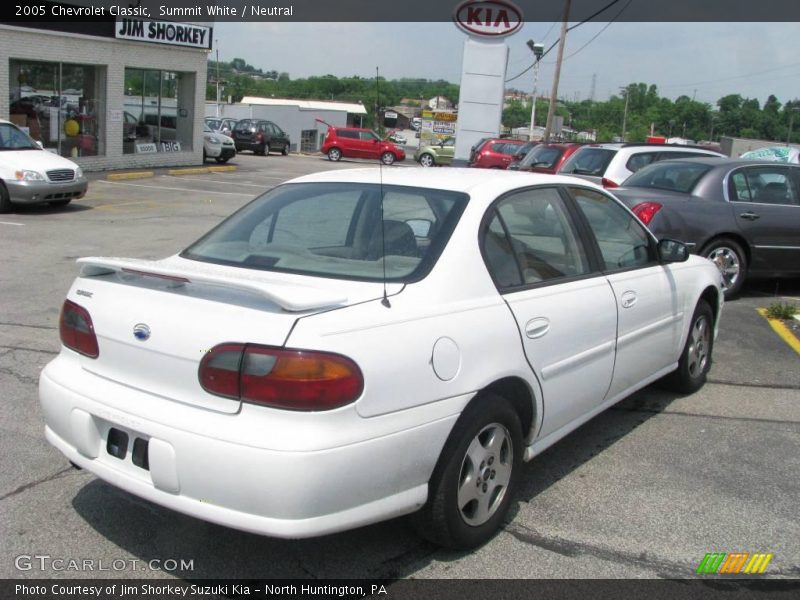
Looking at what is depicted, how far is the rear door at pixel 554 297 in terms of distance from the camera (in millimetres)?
3713

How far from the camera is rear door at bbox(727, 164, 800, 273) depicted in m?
8.84

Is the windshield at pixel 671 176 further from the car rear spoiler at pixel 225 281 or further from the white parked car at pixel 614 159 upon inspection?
the car rear spoiler at pixel 225 281

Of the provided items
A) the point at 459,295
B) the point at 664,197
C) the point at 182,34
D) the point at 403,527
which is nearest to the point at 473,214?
the point at 459,295

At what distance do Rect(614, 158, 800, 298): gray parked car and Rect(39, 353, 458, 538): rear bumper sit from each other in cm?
612

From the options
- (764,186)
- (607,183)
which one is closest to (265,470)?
(764,186)

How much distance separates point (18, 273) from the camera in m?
8.99

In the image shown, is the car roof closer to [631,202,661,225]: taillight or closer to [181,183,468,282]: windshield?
[181,183,468,282]: windshield

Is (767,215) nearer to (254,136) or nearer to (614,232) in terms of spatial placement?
(614,232)

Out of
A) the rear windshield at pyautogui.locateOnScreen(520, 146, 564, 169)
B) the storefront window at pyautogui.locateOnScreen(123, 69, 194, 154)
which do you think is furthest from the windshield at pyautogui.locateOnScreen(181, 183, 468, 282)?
the storefront window at pyautogui.locateOnScreen(123, 69, 194, 154)

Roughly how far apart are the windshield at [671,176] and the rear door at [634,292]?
4.13 metres

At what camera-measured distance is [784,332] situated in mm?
7789

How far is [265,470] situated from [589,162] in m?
10.1

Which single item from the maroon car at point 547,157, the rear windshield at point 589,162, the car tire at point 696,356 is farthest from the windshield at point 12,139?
the car tire at point 696,356

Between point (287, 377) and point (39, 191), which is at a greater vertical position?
point (287, 377)
